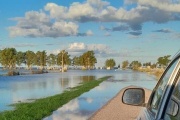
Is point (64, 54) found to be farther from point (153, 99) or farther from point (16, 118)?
point (153, 99)

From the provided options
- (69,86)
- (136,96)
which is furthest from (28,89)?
(136,96)

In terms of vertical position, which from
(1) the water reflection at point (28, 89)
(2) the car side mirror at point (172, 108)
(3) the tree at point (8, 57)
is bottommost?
(1) the water reflection at point (28, 89)

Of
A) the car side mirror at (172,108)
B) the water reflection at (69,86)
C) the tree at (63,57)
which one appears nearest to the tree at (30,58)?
the tree at (63,57)

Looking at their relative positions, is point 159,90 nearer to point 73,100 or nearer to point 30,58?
point 73,100

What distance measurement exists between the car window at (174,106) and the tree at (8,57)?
149 metres

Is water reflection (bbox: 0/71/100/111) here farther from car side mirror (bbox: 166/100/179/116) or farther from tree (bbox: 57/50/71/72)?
tree (bbox: 57/50/71/72)

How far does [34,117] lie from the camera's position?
1731cm

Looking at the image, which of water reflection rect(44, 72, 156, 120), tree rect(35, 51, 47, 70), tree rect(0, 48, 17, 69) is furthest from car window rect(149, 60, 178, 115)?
tree rect(35, 51, 47, 70)

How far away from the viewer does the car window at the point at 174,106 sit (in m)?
2.63

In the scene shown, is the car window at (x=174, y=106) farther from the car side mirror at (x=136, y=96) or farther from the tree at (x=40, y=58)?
the tree at (x=40, y=58)

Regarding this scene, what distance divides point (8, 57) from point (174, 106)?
15277 cm

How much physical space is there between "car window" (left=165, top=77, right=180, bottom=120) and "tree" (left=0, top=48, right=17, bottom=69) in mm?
149175

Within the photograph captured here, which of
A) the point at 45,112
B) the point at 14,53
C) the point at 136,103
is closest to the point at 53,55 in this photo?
the point at 14,53

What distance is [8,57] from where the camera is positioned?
499ft
